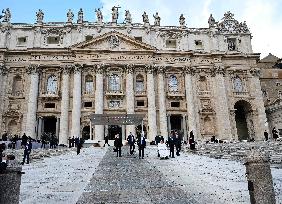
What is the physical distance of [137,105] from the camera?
42.0 metres

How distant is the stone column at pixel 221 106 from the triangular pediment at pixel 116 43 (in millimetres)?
9531

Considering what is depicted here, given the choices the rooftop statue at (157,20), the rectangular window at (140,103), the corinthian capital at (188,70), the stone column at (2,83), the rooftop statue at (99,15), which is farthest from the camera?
the rooftop statue at (157,20)

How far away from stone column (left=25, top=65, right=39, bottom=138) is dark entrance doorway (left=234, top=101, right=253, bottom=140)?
27099 mm

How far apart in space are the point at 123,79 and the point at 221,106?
44.4 feet

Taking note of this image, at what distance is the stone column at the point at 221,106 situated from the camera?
135 ft

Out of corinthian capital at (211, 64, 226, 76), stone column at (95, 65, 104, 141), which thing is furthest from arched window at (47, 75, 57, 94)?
corinthian capital at (211, 64, 226, 76)

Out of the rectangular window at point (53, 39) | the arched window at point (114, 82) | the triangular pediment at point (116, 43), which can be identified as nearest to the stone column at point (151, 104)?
the triangular pediment at point (116, 43)

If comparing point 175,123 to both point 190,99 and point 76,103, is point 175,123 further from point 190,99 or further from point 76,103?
point 76,103

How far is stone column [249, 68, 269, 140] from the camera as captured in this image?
42.4 meters

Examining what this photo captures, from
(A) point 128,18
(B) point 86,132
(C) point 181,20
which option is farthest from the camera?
(C) point 181,20

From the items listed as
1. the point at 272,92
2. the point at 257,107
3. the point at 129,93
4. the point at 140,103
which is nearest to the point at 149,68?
the point at 129,93

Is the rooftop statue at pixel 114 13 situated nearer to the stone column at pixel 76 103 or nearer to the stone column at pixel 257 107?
the stone column at pixel 76 103

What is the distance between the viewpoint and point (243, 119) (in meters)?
46.2

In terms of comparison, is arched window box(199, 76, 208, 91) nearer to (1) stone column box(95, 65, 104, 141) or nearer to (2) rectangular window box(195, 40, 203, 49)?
(2) rectangular window box(195, 40, 203, 49)
